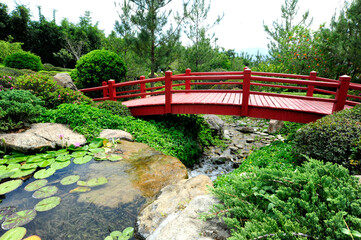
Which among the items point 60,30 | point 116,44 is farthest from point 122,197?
point 60,30

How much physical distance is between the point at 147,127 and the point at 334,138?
4.34 m

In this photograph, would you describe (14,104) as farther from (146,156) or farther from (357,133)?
(357,133)

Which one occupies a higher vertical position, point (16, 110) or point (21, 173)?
point (16, 110)

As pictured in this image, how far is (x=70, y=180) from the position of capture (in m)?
3.05

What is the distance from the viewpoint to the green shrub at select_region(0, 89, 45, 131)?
159 inches

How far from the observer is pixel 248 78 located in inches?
203

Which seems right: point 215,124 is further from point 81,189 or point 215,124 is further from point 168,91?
point 81,189

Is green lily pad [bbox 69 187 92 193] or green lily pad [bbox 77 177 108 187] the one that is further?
green lily pad [bbox 77 177 108 187]

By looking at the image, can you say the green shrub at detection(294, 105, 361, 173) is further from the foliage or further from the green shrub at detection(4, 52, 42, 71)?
the green shrub at detection(4, 52, 42, 71)

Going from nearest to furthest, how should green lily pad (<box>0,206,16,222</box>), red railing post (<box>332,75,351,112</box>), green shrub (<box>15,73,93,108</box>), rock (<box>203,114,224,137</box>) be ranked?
1. green lily pad (<box>0,206,16,222</box>)
2. red railing post (<box>332,75,351,112</box>)
3. green shrub (<box>15,73,93,108</box>)
4. rock (<box>203,114,224,137</box>)

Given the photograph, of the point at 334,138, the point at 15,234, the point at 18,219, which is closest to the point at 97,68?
the point at 18,219

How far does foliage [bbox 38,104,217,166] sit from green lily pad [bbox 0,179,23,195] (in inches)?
65.9

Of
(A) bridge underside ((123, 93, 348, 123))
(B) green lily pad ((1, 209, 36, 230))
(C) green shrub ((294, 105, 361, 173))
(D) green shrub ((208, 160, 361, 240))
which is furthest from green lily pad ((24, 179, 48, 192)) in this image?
(C) green shrub ((294, 105, 361, 173))

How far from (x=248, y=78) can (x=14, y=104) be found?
5.38m
